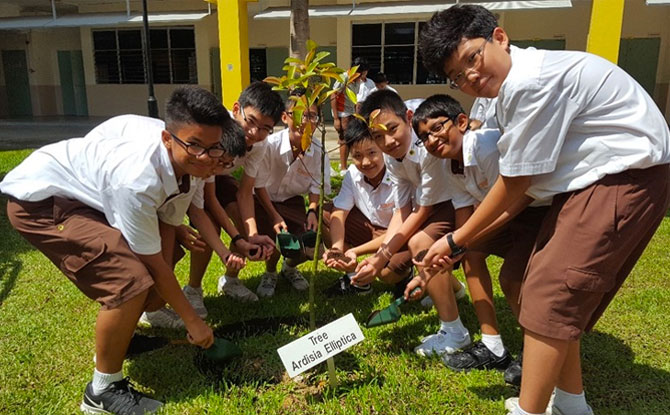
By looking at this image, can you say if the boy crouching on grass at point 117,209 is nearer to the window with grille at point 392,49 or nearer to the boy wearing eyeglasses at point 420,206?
the boy wearing eyeglasses at point 420,206

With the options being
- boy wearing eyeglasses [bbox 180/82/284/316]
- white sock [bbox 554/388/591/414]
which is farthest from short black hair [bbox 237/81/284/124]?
white sock [bbox 554/388/591/414]

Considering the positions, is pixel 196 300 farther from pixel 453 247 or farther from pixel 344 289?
pixel 453 247

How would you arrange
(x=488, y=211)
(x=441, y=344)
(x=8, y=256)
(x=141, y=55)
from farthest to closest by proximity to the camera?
(x=141, y=55), (x=8, y=256), (x=441, y=344), (x=488, y=211)

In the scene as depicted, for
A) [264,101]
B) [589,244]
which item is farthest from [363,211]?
[589,244]

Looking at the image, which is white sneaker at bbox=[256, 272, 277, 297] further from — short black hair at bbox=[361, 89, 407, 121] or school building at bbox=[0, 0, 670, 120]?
school building at bbox=[0, 0, 670, 120]

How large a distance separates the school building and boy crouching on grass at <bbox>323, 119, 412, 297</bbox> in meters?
6.40

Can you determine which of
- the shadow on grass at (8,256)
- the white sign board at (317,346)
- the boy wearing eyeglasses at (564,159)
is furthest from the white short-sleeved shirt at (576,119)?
the shadow on grass at (8,256)

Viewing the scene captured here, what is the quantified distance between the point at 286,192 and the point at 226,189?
41 centimetres

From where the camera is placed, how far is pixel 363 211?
3236mm

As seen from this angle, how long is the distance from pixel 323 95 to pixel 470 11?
0.64m

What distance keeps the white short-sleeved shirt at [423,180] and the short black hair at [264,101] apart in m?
0.65

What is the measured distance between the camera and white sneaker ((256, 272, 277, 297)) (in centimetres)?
334

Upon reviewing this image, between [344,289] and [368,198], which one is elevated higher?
[368,198]

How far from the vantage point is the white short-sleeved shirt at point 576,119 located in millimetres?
1562
